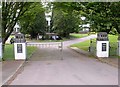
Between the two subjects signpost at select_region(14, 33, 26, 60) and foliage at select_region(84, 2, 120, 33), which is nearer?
signpost at select_region(14, 33, 26, 60)

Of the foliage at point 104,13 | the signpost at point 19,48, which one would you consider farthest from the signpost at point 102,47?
the signpost at point 19,48

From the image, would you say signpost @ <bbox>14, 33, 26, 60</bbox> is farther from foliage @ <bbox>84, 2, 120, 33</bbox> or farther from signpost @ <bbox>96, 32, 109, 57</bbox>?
foliage @ <bbox>84, 2, 120, 33</bbox>

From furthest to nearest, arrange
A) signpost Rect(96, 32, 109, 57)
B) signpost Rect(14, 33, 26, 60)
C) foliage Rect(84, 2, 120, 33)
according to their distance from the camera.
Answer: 1. foliage Rect(84, 2, 120, 33)
2. signpost Rect(96, 32, 109, 57)
3. signpost Rect(14, 33, 26, 60)

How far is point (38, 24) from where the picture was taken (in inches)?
2931

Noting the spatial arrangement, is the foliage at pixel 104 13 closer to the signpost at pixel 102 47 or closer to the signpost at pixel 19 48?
the signpost at pixel 102 47

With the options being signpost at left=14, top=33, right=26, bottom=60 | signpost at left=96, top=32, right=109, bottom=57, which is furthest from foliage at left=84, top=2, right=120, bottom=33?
signpost at left=14, top=33, right=26, bottom=60

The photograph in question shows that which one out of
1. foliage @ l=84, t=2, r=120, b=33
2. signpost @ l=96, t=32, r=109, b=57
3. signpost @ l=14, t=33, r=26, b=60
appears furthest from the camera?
foliage @ l=84, t=2, r=120, b=33

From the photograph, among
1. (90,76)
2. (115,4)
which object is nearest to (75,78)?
(90,76)

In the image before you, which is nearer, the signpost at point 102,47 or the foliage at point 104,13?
the signpost at point 102,47

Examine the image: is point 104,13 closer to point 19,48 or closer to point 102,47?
point 102,47

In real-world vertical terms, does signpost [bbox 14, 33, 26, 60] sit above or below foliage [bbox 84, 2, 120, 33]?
below

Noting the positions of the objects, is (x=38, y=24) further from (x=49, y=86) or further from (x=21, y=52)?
(x=49, y=86)

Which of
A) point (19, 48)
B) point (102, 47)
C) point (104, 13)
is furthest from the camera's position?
point (104, 13)

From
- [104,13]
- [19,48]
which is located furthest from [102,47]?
[19,48]
